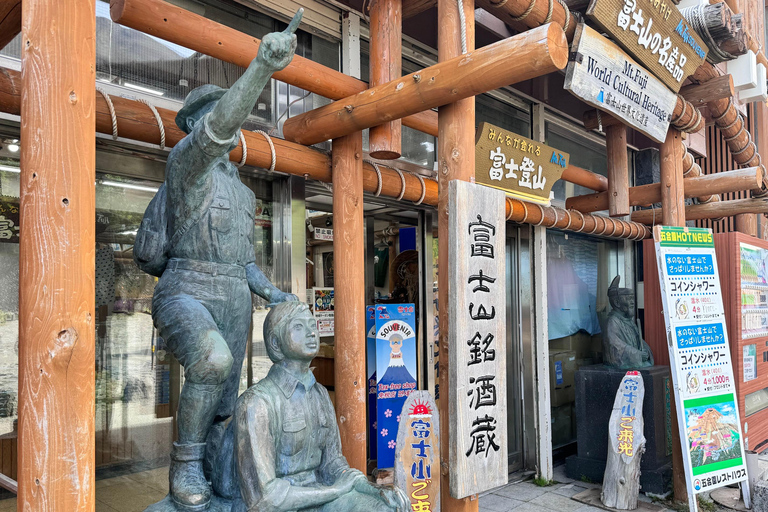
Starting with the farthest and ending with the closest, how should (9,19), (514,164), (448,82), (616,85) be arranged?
1. (514,164)
2. (616,85)
3. (448,82)
4. (9,19)

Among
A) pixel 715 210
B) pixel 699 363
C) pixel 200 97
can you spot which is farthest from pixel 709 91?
pixel 200 97

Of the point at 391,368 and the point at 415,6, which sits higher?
the point at 415,6

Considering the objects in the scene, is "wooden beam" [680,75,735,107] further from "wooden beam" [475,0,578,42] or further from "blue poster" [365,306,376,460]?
"blue poster" [365,306,376,460]

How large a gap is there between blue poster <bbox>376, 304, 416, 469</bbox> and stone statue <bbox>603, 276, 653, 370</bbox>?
231 cm

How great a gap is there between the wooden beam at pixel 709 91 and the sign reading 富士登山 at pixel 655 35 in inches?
19.2

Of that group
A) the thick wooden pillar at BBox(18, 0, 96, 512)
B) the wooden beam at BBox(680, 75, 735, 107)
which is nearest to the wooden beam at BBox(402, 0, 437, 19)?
the thick wooden pillar at BBox(18, 0, 96, 512)

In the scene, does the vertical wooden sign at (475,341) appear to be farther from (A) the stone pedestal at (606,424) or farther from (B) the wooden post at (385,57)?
(A) the stone pedestal at (606,424)

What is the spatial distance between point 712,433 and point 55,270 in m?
5.13

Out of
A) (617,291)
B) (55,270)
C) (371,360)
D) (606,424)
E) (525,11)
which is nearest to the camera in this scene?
(55,270)

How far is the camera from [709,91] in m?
5.16

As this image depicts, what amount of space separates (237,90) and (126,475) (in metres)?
2.56

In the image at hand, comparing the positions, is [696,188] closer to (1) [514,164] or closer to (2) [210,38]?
(1) [514,164]

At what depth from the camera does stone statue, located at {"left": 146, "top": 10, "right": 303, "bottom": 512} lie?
6.99ft

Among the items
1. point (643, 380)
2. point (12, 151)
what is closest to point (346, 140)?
point (12, 151)
